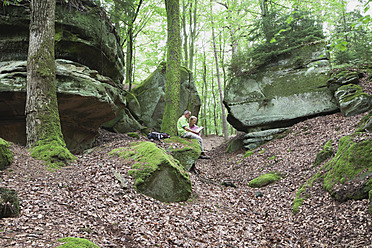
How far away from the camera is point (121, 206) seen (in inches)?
183

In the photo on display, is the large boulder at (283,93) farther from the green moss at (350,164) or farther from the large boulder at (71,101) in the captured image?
the large boulder at (71,101)

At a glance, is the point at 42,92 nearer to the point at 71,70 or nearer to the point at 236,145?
the point at 71,70

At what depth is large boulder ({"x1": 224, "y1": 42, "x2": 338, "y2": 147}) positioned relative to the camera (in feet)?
38.7

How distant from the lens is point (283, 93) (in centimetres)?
1245

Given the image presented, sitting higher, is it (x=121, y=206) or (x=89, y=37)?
(x=89, y=37)

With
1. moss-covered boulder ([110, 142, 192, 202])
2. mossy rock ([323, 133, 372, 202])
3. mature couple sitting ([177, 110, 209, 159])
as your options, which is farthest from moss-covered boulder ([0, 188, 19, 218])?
mature couple sitting ([177, 110, 209, 159])

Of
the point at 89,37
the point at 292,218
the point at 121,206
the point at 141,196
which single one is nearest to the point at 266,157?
the point at 292,218

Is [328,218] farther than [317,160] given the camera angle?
No

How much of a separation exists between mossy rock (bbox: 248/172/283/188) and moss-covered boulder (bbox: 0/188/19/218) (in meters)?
6.54

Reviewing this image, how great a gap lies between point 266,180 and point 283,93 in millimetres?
6393

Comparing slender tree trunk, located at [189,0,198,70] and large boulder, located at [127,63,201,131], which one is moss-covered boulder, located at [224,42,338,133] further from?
slender tree trunk, located at [189,0,198,70]

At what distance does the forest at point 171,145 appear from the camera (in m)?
4.12

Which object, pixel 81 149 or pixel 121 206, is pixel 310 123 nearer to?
pixel 121 206

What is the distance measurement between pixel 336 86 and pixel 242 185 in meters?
7.11
